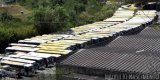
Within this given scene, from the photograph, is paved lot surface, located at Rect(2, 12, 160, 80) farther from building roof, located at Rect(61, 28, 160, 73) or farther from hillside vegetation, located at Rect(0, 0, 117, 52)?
hillside vegetation, located at Rect(0, 0, 117, 52)

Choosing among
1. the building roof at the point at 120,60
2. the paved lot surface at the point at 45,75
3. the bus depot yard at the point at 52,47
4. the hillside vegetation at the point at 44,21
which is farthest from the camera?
the hillside vegetation at the point at 44,21

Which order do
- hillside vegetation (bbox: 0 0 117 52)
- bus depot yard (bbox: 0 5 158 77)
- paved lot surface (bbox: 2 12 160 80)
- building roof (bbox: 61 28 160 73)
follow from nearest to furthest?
building roof (bbox: 61 28 160 73)
paved lot surface (bbox: 2 12 160 80)
bus depot yard (bbox: 0 5 158 77)
hillside vegetation (bbox: 0 0 117 52)

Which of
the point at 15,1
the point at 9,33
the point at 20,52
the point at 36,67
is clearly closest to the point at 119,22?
the point at 9,33

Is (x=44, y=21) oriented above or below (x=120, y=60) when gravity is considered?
above

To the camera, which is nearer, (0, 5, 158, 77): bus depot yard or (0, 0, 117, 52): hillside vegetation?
(0, 5, 158, 77): bus depot yard

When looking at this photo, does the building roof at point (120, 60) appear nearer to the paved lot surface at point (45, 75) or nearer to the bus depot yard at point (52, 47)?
the bus depot yard at point (52, 47)

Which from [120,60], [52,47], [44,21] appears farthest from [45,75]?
[44,21]

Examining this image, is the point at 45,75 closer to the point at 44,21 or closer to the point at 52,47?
the point at 52,47

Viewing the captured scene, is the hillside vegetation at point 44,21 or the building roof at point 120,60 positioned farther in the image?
the hillside vegetation at point 44,21

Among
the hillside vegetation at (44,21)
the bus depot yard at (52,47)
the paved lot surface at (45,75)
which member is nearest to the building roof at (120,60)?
the bus depot yard at (52,47)

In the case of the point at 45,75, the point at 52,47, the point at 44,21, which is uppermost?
the point at 44,21

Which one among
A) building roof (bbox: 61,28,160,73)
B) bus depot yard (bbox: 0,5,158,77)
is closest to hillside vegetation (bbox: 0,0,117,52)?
bus depot yard (bbox: 0,5,158,77)
